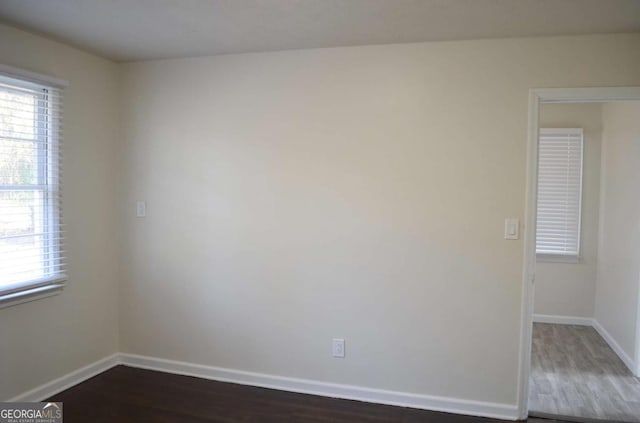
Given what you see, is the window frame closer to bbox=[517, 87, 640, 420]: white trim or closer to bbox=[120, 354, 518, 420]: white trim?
bbox=[517, 87, 640, 420]: white trim

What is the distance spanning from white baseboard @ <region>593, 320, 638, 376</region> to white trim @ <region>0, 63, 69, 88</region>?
15.8 feet

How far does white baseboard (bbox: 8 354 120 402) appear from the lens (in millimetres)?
2824

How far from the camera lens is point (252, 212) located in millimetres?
3172

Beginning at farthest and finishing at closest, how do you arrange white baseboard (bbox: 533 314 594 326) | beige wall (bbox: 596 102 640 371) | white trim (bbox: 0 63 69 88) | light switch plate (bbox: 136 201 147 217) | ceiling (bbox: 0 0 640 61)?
white baseboard (bbox: 533 314 594 326) < beige wall (bbox: 596 102 640 371) < light switch plate (bbox: 136 201 147 217) < white trim (bbox: 0 63 69 88) < ceiling (bbox: 0 0 640 61)

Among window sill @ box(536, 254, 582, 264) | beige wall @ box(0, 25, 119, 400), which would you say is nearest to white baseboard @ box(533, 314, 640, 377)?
window sill @ box(536, 254, 582, 264)

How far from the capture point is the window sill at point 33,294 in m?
2.66

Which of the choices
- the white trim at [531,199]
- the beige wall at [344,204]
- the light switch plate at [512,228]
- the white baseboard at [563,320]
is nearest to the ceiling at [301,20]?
the beige wall at [344,204]

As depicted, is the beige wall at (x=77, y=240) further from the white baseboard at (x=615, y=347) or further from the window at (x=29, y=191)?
the white baseboard at (x=615, y=347)

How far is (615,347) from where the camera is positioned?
399cm

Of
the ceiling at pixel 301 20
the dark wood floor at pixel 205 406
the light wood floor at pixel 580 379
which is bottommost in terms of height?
the dark wood floor at pixel 205 406

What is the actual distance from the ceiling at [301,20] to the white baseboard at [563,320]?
10.9 ft

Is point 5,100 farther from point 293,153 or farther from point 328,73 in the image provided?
point 328,73

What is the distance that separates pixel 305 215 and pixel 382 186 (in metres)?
0.58

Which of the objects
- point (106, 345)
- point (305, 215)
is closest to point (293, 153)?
point (305, 215)
